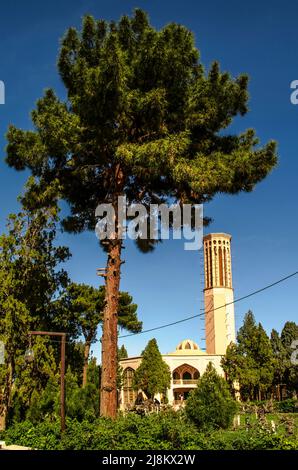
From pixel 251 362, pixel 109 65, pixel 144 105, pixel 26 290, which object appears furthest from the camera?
pixel 251 362

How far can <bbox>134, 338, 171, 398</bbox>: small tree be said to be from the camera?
133ft

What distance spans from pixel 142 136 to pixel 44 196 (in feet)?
12.0

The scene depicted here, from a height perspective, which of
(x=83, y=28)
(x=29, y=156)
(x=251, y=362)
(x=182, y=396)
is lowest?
(x=182, y=396)

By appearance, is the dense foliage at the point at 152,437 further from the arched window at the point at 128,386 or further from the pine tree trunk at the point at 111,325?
the arched window at the point at 128,386

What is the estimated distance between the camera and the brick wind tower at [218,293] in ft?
194

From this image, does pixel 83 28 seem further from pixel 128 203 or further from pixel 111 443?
pixel 111 443

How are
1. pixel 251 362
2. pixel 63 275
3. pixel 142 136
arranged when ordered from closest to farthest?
1. pixel 142 136
2. pixel 63 275
3. pixel 251 362

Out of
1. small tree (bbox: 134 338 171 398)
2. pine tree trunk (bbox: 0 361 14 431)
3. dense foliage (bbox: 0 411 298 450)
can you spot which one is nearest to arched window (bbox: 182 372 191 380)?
small tree (bbox: 134 338 171 398)

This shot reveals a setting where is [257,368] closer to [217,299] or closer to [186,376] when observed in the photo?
[186,376]

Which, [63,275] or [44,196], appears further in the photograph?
[63,275]

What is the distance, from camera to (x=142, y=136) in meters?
14.4

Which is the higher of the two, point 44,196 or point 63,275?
point 44,196

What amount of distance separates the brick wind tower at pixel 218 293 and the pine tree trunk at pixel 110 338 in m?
46.9

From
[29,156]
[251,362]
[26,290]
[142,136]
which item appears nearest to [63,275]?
[26,290]
